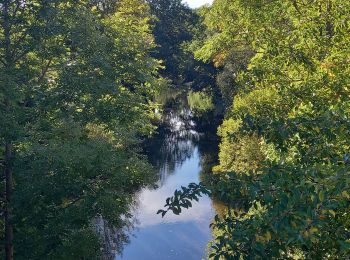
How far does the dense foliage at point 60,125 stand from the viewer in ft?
32.1

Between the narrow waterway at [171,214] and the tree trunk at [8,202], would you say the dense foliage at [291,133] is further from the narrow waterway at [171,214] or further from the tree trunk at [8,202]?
the narrow waterway at [171,214]

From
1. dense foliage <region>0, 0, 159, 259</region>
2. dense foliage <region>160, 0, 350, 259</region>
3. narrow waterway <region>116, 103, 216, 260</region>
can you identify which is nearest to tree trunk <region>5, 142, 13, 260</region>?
dense foliage <region>0, 0, 159, 259</region>

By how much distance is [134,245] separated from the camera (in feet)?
69.3

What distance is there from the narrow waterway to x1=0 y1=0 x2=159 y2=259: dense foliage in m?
9.74

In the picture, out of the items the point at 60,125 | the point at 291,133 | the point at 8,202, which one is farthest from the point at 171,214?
the point at 291,133

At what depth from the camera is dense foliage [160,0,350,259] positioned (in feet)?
11.1

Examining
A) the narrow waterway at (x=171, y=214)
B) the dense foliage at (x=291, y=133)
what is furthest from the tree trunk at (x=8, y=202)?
the narrow waterway at (x=171, y=214)

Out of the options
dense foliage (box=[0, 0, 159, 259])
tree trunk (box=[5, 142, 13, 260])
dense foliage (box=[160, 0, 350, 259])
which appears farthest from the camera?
tree trunk (box=[5, 142, 13, 260])

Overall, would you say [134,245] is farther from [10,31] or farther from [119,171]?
[10,31]

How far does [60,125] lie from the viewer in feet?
38.4

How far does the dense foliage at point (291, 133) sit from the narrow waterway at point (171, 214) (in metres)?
9.07

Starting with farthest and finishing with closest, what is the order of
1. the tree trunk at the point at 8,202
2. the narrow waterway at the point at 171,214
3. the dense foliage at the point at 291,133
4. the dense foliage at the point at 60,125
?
the narrow waterway at the point at 171,214, the tree trunk at the point at 8,202, the dense foliage at the point at 60,125, the dense foliage at the point at 291,133

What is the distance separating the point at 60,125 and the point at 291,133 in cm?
837

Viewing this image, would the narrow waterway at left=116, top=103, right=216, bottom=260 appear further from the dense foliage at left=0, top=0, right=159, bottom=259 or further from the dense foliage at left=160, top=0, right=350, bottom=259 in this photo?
the dense foliage at left=0, top=0, right=159, bottom=259
